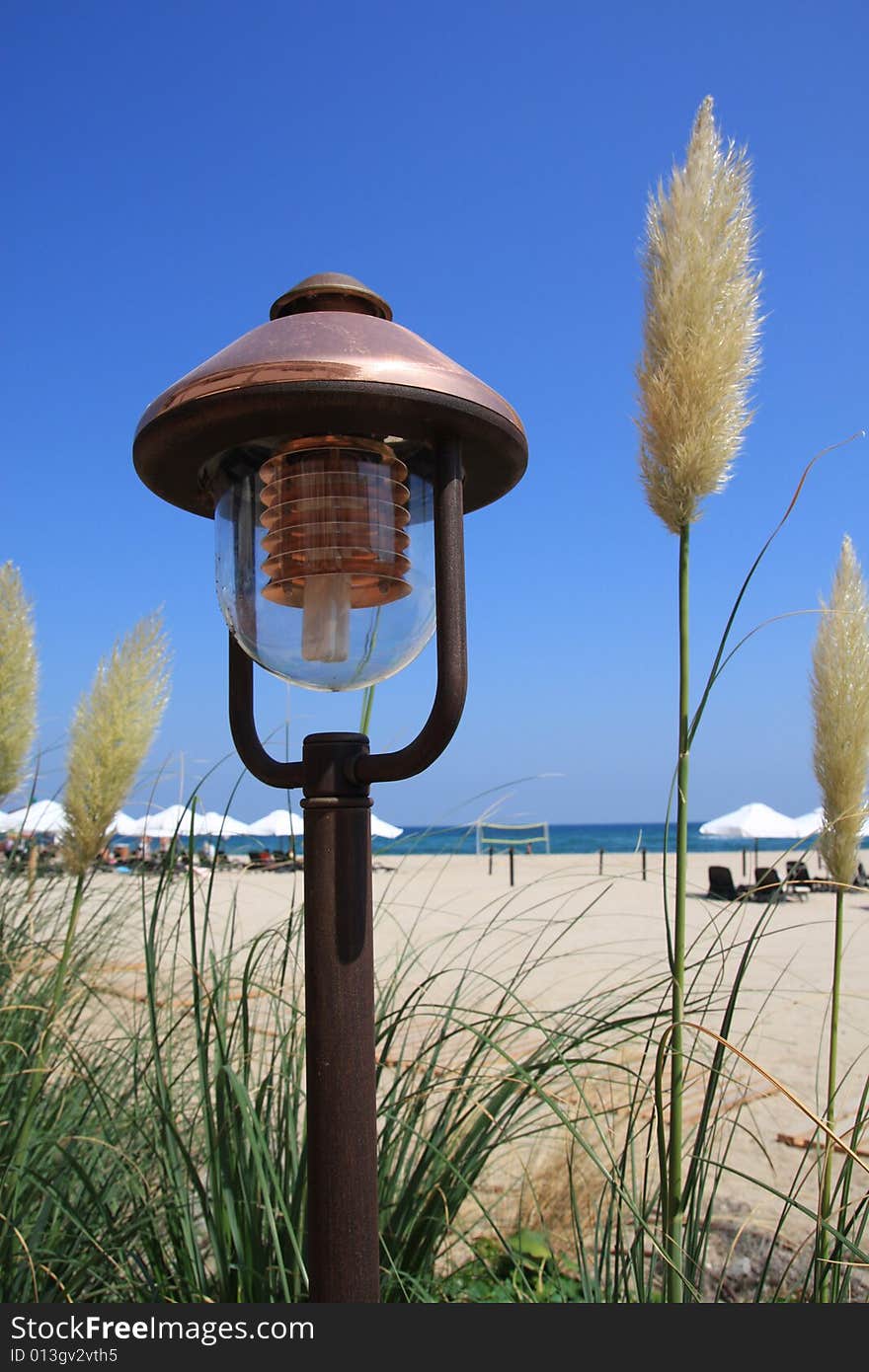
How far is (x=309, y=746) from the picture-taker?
1.27 metres

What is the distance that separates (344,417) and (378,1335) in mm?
1178

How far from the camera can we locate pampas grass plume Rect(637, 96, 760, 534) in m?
1.75

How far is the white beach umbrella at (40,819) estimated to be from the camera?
274 cm

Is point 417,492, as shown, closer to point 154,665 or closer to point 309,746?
point 309,746

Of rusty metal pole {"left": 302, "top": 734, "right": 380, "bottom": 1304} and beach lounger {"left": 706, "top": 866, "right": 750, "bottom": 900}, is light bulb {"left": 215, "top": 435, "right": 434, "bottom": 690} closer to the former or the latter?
rusty metal pole {"left": 302, "top": 734, "right": 380, "bottom": 1304}

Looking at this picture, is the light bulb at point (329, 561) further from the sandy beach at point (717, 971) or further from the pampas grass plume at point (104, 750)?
the pampas grass plume at point (104, 750)

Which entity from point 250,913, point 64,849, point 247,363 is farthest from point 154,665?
point 250,913

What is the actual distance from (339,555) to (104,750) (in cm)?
126

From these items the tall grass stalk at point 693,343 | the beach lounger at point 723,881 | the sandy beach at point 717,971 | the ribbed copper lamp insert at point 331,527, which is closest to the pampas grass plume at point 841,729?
the sandy beach at point 717,971

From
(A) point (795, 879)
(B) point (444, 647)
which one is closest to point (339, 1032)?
(B) point (444, 647)

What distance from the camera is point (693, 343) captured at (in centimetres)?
175

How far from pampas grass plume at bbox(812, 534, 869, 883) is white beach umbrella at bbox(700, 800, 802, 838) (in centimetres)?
2163

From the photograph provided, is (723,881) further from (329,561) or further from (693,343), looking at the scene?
(329,561)

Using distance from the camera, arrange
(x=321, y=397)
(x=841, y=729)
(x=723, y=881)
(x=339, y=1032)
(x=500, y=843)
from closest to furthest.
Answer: (x=321, y=397) → (x=339, y=1032) → (x=841, y=729) → (x=500, y=843) → (x=723, y=881)
